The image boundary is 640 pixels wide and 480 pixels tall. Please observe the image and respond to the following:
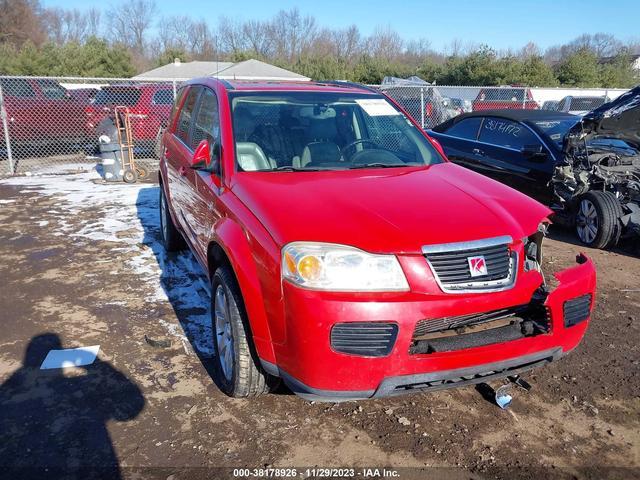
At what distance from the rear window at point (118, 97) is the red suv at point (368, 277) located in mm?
11488

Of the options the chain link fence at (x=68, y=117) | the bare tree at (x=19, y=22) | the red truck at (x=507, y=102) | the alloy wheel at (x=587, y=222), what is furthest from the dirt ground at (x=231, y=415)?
the bare tree at (x=19, y=22)

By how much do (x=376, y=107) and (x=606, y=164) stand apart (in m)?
3.80

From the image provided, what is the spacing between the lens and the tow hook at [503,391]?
10.3ft

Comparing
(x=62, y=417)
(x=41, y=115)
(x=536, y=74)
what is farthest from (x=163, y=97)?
(x=536, y=74)

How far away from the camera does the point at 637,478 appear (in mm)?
2557

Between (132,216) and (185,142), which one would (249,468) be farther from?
(132,216)

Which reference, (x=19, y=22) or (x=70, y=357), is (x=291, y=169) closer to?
(x=70, y=357)

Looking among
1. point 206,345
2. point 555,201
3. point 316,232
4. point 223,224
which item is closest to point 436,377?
point 316,232

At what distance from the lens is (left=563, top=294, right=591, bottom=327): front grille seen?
2.80 meters

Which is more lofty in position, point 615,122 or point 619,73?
point 619,73

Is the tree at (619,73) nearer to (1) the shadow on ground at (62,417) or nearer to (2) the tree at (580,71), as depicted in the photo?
(2) the tree at (580,71)

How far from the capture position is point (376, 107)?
13.7ft

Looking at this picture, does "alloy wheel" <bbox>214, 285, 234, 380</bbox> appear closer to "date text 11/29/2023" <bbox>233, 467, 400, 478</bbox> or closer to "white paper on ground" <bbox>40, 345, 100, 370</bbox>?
"date text 11/29/2023" <bbox>233, 467, 400, 478</bbox>

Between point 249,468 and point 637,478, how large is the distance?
1846mm
